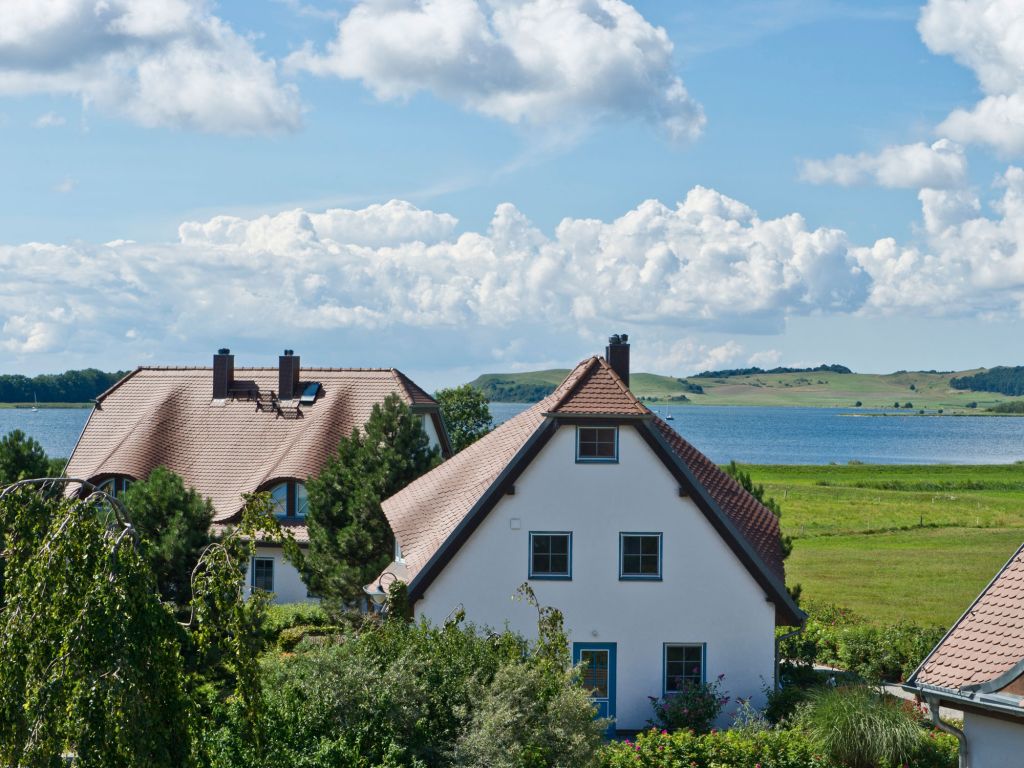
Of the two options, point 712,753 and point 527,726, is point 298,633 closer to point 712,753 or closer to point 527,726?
point 712,753

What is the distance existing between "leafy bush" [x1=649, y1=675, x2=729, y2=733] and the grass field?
17.0 meters

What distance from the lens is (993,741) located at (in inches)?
627

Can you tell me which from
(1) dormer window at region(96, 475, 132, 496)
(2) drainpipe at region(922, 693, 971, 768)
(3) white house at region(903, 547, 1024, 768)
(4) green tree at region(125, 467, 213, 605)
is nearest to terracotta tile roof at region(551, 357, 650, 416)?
(4) green tree at region(125, 467, 213, 605)

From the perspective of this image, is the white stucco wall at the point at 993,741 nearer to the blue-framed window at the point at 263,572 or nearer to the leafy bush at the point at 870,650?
the leafy bush at the point at 870,650

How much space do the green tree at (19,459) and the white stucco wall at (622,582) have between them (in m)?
14.6

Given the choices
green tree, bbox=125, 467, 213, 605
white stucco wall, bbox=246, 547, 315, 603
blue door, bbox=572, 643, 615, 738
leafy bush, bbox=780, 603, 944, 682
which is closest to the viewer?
blue door, bbox=572, 643, 615, 738

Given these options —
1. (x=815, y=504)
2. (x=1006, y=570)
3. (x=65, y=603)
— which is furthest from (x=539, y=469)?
(x=815, y=504)

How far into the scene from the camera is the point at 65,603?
11.6 meters

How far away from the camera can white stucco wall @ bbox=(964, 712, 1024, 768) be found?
15.6m

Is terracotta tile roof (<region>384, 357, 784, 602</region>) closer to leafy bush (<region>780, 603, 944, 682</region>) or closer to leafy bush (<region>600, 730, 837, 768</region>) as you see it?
leafy bush (<region>780, 603, 944, 682</region>)

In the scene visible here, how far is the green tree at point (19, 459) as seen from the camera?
3394cm

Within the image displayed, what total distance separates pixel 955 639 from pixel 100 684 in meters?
11.7

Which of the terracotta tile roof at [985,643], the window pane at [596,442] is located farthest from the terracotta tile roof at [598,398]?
the terracotta tile roof at [985,643]

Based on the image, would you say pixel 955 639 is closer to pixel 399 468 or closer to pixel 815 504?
pixel 399 468
